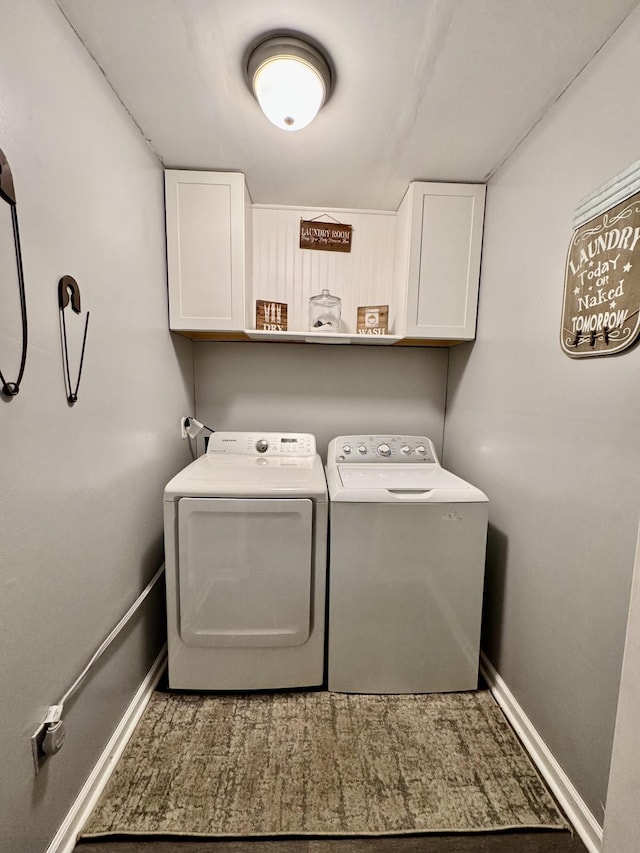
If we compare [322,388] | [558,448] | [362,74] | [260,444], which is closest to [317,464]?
[260,444]

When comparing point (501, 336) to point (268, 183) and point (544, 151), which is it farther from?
point (268, 183)

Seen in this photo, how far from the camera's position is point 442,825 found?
1.03m

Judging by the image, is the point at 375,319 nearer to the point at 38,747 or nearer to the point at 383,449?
the point at 383,449

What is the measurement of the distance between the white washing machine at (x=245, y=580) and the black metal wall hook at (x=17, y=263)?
699mm

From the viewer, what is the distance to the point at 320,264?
205cm

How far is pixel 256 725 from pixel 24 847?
2.33 ft

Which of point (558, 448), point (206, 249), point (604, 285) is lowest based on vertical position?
point (558, 448)

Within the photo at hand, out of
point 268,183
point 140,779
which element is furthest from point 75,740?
point 268,183

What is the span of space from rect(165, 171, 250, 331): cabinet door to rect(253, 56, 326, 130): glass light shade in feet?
1.86

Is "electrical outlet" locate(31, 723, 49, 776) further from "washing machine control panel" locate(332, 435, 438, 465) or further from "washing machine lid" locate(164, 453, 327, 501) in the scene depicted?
"washing machine control panel" locate(332, 435, 438, 465)

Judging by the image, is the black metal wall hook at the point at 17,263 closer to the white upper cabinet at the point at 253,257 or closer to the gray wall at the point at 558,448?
the white upper cabinet at the point at 253,257

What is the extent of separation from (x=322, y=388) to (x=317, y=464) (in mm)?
596

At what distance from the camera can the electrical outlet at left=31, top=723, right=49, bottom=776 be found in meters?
0.84

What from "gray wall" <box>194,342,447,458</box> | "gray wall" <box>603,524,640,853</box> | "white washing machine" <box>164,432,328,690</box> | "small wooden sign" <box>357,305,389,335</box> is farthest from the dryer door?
"small wooden sign" <box>357,305,389,335</box>
